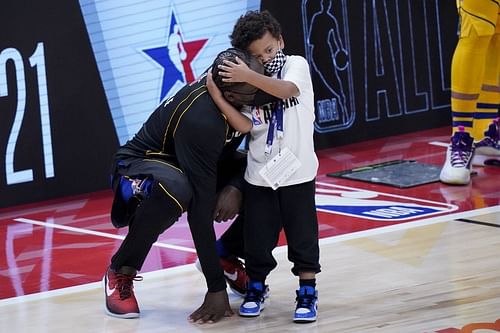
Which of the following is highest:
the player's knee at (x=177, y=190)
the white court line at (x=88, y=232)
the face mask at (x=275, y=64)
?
the face mask at (x=275, y=64)

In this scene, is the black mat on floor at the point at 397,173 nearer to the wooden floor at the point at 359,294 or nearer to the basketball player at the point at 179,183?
the wooden floor at the point at 359,294

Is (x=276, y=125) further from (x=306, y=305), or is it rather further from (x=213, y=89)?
(x=306, y=305)

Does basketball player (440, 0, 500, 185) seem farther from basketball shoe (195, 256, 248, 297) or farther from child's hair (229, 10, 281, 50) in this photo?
child's hair (229, 10, 281, 50)

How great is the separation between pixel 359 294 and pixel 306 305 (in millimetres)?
339

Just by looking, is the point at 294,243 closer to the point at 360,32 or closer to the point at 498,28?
the point at 498,28

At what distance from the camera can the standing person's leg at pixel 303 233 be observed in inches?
152

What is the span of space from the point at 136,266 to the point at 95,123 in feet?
7.65

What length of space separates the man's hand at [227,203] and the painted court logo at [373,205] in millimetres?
1431

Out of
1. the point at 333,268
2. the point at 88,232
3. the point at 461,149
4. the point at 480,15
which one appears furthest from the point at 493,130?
the point at 88,232

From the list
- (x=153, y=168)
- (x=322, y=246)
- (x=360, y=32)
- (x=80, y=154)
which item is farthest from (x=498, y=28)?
(x=153, y=168)

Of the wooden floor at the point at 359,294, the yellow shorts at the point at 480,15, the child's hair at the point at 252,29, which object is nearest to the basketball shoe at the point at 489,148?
the yellow shorts at the point at 480,15

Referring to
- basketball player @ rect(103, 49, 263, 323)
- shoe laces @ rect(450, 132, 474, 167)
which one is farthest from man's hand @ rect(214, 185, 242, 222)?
shoe laces @ rect(450, 132, 474, 167)

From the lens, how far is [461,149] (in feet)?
19.5

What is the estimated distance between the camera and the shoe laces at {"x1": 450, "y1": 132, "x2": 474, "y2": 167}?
5914 mm
